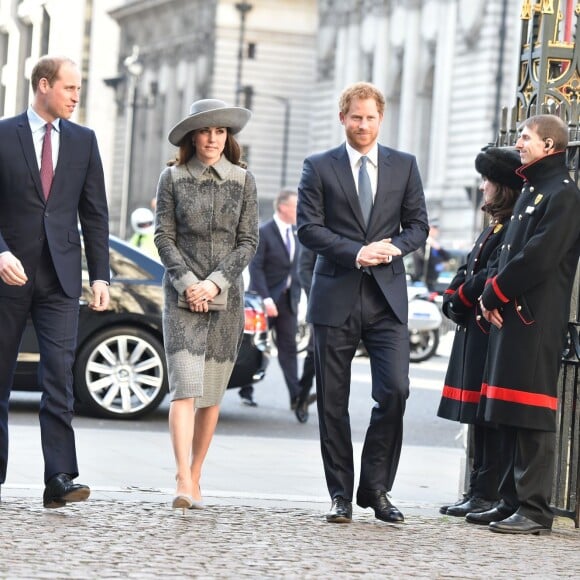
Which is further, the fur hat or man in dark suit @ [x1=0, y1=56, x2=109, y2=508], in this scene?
the fur hat

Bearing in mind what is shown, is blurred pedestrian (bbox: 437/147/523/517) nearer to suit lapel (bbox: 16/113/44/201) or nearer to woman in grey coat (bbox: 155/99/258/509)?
woman in grey coat (bbox: 155/99/258/509)

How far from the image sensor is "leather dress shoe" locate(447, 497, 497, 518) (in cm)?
830

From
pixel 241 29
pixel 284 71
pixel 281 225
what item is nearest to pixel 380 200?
pixel 281 225

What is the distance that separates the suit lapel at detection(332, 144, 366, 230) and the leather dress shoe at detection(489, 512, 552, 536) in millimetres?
1416

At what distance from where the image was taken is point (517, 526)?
777 centimetres

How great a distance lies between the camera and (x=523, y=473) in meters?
7.83

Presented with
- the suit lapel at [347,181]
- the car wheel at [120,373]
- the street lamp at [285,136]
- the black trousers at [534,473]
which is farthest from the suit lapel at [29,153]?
the street lamp at [285,136]

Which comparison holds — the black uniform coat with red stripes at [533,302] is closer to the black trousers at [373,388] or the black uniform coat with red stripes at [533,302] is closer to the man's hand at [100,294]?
the black trousers at [373,388]

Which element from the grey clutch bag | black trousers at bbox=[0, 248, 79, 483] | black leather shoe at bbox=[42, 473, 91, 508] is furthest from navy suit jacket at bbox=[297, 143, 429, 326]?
black leather shoe at bbox=[42, 473, 91, 508]

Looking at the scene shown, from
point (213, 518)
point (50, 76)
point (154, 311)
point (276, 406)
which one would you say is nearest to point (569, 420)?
point (213, 518)

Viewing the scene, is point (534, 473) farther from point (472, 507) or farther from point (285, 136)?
point (285, 136)

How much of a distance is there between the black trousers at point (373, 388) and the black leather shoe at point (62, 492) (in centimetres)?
114

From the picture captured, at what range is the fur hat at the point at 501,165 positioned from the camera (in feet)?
27.0

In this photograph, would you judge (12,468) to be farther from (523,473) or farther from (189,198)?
(523,473)
